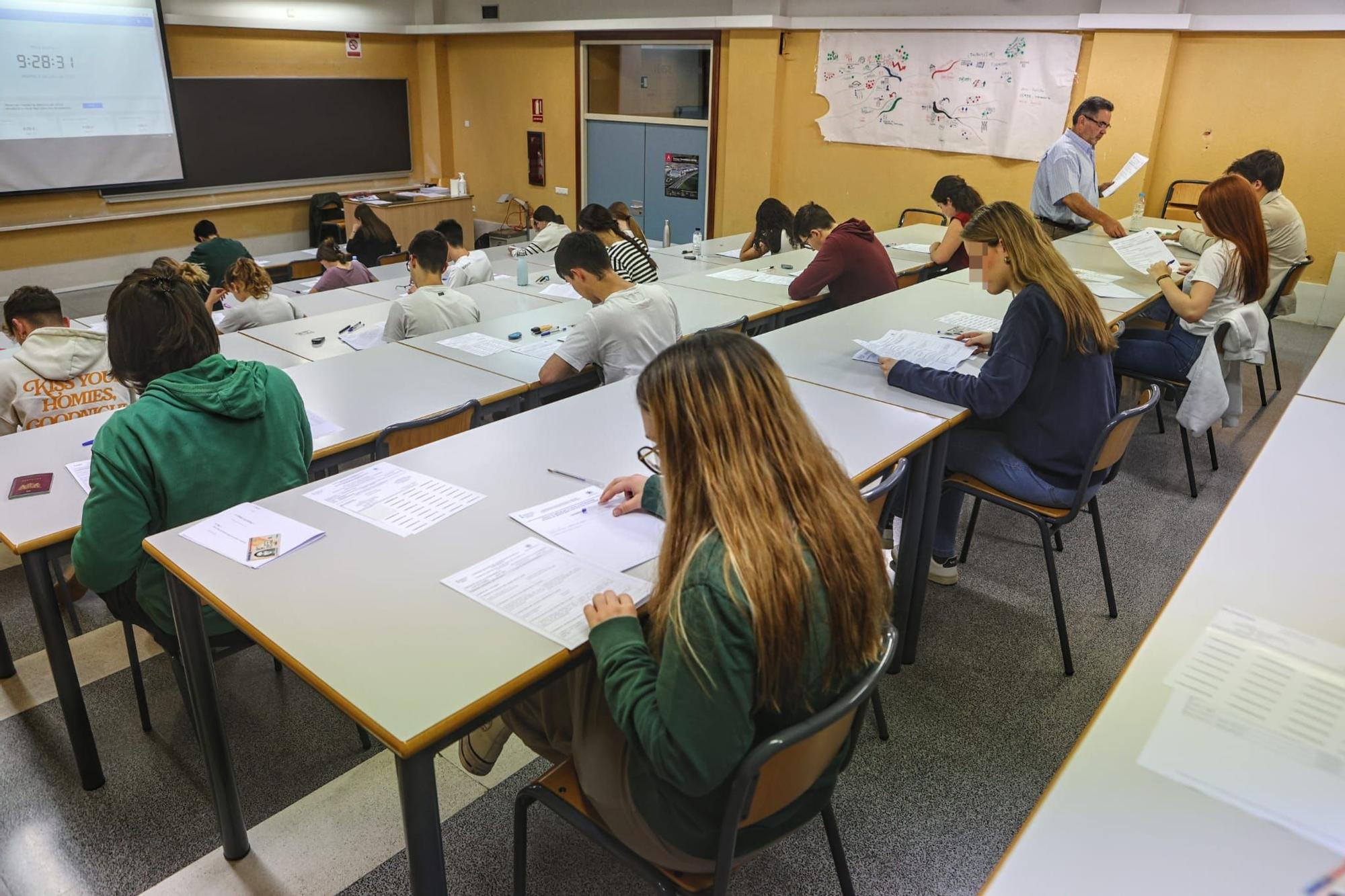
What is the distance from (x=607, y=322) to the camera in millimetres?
3088

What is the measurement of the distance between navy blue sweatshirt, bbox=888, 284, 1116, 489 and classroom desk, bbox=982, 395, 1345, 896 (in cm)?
71

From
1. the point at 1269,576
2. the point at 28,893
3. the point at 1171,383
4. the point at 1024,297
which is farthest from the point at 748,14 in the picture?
the point at 28,893

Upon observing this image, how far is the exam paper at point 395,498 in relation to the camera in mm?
1811

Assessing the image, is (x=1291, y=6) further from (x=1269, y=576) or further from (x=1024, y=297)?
(x=1269, y=576)

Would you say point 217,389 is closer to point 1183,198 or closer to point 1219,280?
point 1219,280

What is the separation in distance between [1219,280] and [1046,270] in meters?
1.60

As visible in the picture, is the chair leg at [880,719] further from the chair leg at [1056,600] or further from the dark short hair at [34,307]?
the dark short hair at [34,307]

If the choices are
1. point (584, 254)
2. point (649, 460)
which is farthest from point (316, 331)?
point (649, 460)

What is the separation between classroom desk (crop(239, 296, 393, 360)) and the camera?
3.59m

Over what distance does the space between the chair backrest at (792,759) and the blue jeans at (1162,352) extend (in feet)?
10.1

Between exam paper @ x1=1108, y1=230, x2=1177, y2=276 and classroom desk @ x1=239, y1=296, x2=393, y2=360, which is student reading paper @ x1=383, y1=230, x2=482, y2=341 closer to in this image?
classroom desk @ x1=239, y1=296, x2=393, y2=360

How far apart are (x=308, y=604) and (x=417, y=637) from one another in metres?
0.23

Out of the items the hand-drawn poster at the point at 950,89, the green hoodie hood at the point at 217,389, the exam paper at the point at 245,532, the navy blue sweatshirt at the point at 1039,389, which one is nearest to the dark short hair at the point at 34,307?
the green hoodie hood at the point at 217,389

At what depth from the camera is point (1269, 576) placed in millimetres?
1644
